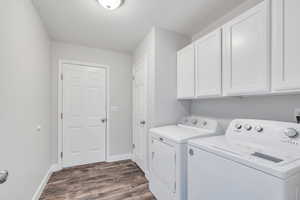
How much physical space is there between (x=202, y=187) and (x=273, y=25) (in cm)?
145

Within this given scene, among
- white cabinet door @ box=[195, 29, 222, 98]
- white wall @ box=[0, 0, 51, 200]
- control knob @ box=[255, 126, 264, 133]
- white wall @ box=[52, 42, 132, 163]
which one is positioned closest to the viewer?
white wall @ box=[0, 0, 51, 200]

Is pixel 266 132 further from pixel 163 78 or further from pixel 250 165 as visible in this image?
pixel 163 78

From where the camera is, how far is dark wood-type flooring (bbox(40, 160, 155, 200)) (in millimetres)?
1868

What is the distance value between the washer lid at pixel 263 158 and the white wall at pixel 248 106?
0.47 metres

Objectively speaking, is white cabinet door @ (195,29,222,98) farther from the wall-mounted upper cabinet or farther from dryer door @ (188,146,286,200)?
dryer door @ (188,146,286,200)

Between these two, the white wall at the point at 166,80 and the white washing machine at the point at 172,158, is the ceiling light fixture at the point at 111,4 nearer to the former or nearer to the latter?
the white wall at the point at 166,80

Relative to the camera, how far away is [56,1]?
5.40ft

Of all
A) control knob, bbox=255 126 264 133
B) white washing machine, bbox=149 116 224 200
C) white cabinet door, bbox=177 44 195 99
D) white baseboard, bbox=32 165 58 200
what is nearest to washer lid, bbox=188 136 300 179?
control knob, bbox=255 126 264 133

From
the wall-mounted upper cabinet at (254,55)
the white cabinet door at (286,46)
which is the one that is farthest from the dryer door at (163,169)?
the white cabinet door at (286,46)

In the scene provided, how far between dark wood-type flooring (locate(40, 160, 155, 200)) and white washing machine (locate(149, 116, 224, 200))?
319 millimetres

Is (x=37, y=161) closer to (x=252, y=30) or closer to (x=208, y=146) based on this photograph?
(x=208, y=146)

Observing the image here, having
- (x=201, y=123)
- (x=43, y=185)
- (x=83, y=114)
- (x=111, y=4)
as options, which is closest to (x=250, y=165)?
(x=201, y=123)

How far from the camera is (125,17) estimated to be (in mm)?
1938

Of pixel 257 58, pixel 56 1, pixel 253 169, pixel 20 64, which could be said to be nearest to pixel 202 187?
pixel 253 169
